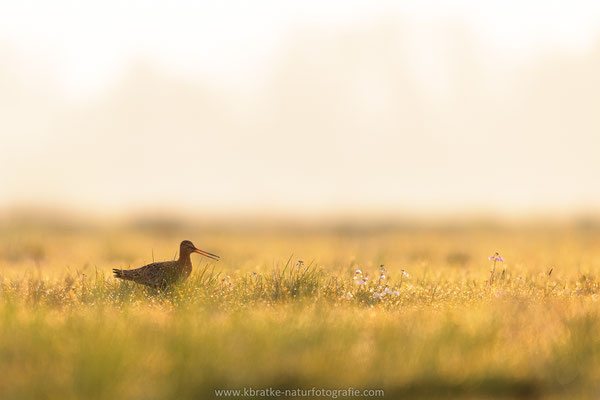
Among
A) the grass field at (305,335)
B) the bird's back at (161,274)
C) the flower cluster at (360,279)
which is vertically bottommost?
the grass field at (305,335)

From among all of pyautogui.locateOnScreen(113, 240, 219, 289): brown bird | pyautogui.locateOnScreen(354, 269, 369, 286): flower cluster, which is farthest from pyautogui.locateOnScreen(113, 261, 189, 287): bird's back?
pyautogui.locateOnScreen(354, 269, 369, 286): flower cluster

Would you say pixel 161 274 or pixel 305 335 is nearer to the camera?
pixel 305 335

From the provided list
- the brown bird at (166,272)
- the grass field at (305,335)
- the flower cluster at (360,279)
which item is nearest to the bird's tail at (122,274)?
the brown bird at (166,272)

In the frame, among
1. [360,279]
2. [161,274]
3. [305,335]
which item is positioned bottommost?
[305,335]


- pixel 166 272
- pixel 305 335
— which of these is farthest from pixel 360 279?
pixel 305 335

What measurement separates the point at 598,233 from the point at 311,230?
10497 millimetres

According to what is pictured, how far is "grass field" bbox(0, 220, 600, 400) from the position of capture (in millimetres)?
5906

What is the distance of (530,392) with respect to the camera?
616 cm

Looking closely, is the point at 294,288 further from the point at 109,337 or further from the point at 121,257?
the point at 121,257

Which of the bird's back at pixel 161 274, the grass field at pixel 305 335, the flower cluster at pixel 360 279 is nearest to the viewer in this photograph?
the grass field at pixel 305 335

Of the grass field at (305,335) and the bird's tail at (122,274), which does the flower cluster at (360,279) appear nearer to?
the grass field at (305,335)

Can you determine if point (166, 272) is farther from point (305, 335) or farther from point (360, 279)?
point (305, 335)

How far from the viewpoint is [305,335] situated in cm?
669

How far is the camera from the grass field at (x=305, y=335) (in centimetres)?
591
